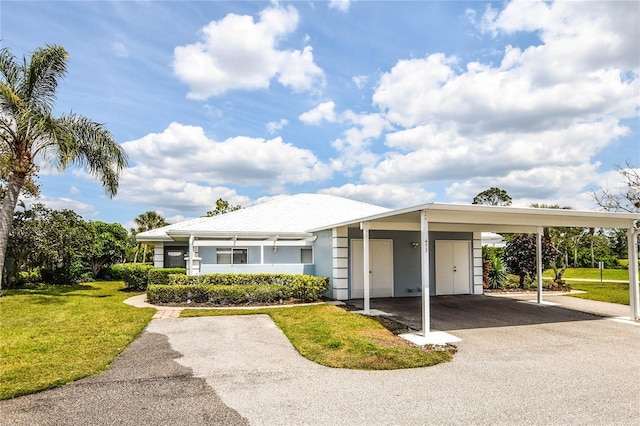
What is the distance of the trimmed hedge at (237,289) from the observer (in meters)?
13.3

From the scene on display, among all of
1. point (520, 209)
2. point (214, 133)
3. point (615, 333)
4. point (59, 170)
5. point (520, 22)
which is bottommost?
point (615, 333)

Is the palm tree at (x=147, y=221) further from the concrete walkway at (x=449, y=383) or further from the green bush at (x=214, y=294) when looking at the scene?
the concrete walkway at (x=449, y=383)

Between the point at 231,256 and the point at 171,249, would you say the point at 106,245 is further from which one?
the point at 231,256

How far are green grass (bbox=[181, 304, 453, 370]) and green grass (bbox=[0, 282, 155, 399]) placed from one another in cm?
232

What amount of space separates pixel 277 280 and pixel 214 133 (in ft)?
21.8

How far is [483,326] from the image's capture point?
→ 974 centimetres

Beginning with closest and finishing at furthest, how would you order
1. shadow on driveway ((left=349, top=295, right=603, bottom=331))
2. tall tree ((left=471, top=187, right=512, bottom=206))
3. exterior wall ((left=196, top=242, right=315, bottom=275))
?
shadow on driveway ((left=349, top=295, right=603, bottom=331))
exterior wall ((left=196, top=242, right=315, bottom=275))
tall tree ((left=471, top=187, right=512, bottom=206))

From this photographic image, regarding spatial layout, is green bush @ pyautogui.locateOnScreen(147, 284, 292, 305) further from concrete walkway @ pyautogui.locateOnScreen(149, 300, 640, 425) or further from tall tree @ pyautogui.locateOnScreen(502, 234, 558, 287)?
tall tree @ pyautogui.locateOnScreen(502, 234, 558, 287)

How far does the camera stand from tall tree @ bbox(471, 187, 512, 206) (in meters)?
46.9

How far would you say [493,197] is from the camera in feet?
156

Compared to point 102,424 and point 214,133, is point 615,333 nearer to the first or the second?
point 102,424

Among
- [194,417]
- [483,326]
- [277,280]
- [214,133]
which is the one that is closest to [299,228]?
[277,280]

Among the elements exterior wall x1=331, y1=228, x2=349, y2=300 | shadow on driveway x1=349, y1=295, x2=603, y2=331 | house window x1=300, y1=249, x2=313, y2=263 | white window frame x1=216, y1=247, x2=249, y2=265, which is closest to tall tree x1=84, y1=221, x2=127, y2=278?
white window frame x1=216, y1=247, x2=249, y2=265

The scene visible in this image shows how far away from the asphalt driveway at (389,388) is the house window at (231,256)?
758 centimetres
